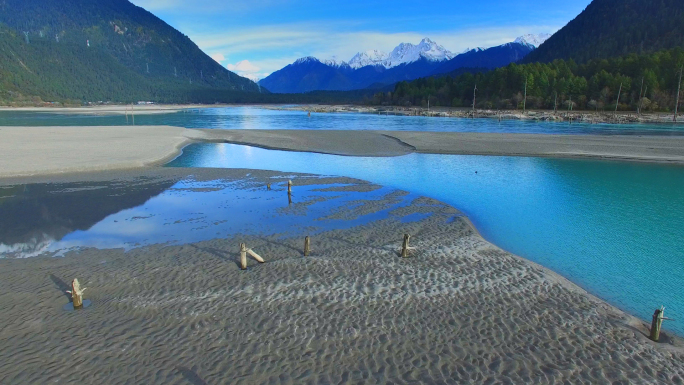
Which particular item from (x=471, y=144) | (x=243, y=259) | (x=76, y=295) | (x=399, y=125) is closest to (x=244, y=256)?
(x=243, y=259)

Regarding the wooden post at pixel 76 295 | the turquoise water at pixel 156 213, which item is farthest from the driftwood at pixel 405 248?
the wooden post at pixel 76 295

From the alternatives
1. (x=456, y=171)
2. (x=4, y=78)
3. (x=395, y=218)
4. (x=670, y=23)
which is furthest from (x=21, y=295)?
(x=4, y=78)

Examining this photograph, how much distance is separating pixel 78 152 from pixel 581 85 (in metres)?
108

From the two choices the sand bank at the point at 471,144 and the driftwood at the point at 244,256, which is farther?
the sand bank at the point at 471,144

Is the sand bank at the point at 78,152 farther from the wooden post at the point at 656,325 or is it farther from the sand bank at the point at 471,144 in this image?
the wooden post at the point at 656,325

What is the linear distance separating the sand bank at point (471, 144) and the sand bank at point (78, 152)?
1093 centimetres

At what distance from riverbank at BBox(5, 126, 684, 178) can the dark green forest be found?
178ft

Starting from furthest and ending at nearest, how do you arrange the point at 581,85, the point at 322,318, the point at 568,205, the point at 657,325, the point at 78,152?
the point at 581,85
the point at 78,152
the point at 568,205
the point at 322,318
the point at 657,325

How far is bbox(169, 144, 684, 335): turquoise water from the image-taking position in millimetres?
12492

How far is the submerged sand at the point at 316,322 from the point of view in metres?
7.62

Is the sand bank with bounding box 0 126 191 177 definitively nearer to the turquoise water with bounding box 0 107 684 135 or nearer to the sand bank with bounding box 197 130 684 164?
the sand bank with bounding box 197 130 684 164

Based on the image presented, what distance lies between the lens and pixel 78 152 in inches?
1265

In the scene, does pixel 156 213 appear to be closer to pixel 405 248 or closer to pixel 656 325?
pixel 405 248

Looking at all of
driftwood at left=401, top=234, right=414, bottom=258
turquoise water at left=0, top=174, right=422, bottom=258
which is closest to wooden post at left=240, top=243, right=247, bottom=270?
turquoise water at left=0, top=174, right=422, bottom=258
